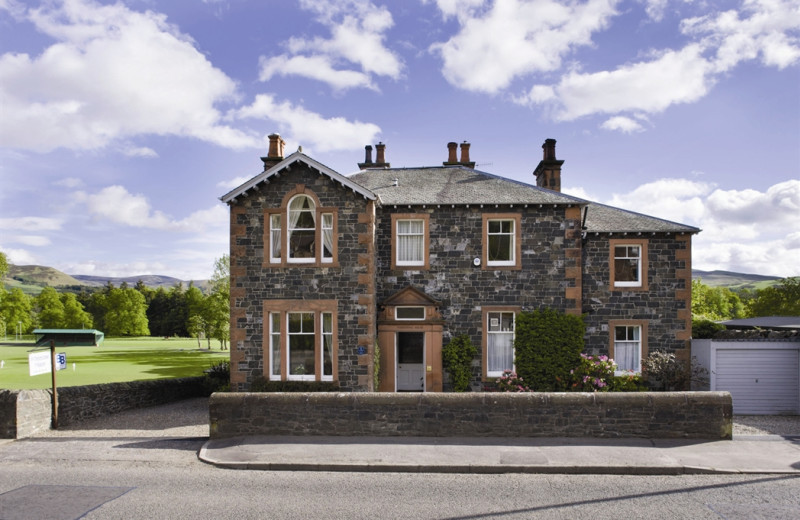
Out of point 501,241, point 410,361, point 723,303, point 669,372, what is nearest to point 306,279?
point 410,361

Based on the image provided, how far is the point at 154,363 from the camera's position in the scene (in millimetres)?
36031

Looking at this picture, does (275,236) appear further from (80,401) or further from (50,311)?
(50,311)

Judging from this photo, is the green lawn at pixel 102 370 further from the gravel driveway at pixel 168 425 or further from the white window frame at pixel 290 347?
the white window frame at pixel 290 347

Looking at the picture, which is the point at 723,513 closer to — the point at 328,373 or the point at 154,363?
the point at 328,373

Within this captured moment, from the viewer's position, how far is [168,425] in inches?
553

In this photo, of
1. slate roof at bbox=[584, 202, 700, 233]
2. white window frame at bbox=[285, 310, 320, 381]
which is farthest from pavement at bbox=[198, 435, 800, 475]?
slate roof at bbox=[584, 202, 700, 233]

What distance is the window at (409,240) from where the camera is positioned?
17.2 m

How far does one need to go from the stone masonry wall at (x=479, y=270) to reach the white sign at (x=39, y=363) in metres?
9.79

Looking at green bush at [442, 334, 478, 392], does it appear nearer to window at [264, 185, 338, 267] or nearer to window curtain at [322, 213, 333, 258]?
window at [264, 185, 338, 267]

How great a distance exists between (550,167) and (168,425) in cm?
1766

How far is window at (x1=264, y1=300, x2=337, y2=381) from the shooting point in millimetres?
15633

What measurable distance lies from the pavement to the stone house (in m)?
4.49

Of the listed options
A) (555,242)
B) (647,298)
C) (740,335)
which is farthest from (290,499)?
(740,335)

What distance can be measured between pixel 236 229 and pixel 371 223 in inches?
175
